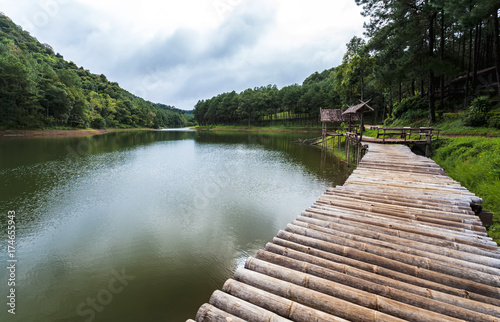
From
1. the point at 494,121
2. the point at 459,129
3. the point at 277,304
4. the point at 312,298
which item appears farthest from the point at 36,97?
the point at 494,121

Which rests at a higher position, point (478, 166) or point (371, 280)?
point (478, 166)

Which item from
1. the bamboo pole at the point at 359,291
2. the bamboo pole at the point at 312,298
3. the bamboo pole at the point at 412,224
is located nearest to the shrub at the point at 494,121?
the bamboo pole at the point at 412,224

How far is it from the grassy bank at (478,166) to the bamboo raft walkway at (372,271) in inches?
131

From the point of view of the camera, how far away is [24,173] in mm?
16875

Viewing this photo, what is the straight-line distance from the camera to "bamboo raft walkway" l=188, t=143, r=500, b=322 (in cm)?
271

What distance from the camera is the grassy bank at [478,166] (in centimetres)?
791

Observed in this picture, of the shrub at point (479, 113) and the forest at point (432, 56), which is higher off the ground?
the forest at point (432, 56)

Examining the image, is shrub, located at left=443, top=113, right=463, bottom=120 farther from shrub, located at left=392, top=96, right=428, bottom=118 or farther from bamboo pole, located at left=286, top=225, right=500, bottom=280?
bamboo pole, located at left=286, top=225, right=500, bottom=280

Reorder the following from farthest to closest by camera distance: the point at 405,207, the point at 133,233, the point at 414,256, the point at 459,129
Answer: the point at 459,129 < the point at 133,233 < the point at 405,207 < the point at 414,256

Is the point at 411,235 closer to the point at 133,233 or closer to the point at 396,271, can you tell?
the point at 396,271

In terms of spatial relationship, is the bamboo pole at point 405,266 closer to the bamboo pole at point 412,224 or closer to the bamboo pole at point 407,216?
the bamboo pole at point 412,224

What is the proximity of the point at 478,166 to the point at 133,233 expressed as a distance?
50.4 feet

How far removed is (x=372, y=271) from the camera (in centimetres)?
346

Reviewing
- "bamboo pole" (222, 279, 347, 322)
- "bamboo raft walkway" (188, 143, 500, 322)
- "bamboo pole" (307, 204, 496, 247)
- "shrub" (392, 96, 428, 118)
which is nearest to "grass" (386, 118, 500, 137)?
"shrub" (392, 96, 428, 118)
